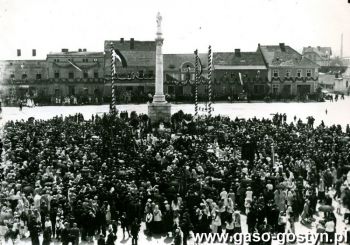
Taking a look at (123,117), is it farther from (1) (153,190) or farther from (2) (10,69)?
(2) (10,69)

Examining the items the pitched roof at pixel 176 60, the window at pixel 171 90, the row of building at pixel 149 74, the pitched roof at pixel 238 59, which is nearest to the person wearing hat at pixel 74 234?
the row of building at pixel 149 74

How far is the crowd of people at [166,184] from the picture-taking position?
14508mm

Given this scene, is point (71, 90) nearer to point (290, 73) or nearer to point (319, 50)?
point (290, 73)

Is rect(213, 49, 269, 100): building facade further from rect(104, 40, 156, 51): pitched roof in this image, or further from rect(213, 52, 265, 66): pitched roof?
rect(104, 40, 156, 51): pitched roof

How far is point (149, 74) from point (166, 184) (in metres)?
52.4

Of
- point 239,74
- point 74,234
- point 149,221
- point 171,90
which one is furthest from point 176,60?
point 74,234

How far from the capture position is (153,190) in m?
16.5

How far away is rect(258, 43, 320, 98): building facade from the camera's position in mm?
70125

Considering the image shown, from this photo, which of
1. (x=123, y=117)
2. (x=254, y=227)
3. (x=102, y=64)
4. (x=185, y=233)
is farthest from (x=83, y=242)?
(x=102, y=64)

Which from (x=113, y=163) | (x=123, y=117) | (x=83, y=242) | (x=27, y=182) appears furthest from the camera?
(x=123, y=117)

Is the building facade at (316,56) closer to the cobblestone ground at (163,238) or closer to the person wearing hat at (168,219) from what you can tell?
the cobblestone ground at (163,238)

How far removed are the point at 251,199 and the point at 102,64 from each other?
54867 millimetres

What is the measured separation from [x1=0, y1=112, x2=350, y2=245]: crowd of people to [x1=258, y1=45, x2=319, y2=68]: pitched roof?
1775 inches

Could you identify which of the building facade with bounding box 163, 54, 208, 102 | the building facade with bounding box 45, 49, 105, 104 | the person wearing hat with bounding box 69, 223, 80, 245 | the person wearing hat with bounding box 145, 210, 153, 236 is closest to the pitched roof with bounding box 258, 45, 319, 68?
the building facade with bounding box 163, 54, 208, 102
